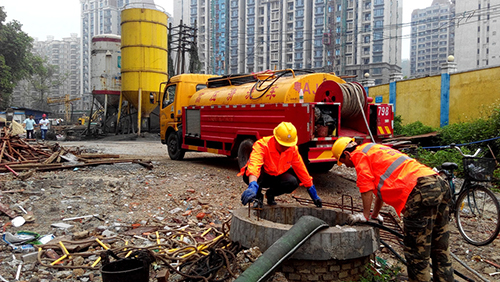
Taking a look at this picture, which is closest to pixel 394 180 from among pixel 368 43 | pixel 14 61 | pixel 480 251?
pixel 480 251

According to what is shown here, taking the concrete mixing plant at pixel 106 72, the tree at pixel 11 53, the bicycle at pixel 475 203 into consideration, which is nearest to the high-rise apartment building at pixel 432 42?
the concrete mixing plant at pixel 106 72

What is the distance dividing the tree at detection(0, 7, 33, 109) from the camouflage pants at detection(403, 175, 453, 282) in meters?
35.8

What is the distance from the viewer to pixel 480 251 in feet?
15.0

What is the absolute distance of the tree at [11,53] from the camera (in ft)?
106

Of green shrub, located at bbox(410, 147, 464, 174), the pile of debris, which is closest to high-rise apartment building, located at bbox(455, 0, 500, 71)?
green shrub, located at bbox(410, 147, 464, 174)

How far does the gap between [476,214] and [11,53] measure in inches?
1528

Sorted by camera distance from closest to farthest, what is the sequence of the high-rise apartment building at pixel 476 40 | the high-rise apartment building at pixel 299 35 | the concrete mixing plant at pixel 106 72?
1. the concrete mixing plant at pixel 106 72
2. the high-rise apartment building at pixel 299 35
3. the high-rise apartment building at pixel 476 40

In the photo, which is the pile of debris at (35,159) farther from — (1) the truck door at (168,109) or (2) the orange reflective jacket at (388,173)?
(2) the orange reflective jacket at (388,173)

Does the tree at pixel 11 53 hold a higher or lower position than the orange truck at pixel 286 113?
higher

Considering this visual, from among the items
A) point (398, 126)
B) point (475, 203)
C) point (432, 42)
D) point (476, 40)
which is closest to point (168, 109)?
point (398, 126)

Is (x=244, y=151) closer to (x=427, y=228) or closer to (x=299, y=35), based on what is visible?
(x=427, y=228)

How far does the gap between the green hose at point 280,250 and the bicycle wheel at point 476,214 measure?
2731mm

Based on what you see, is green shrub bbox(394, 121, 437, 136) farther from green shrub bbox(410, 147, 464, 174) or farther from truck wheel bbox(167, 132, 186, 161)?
truck wheel bbox(167, 132, 186, 161)

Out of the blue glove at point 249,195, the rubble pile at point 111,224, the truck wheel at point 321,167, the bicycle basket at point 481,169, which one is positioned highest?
the bicycle basket at point 481,169
